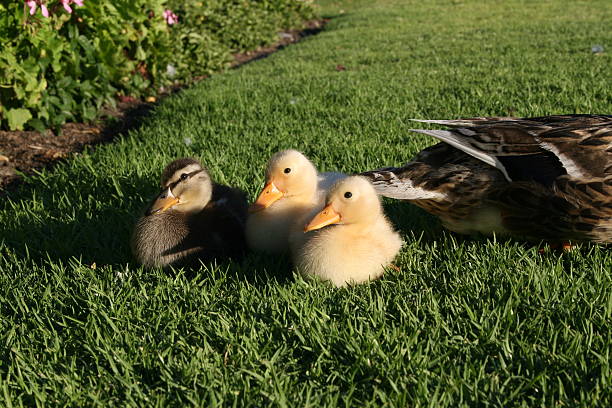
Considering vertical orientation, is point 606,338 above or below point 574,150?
below

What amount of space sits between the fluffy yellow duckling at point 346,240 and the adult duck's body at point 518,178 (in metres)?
0.33

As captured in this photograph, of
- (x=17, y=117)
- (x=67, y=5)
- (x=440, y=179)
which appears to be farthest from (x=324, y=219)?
(x=17, y=117)

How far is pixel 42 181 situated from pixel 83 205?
87 centimetres

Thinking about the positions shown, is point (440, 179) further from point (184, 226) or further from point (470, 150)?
point (184, 226)

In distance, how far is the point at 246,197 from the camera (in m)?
3.87

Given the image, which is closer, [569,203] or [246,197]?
[569,203]

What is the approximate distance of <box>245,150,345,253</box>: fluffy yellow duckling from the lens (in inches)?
128

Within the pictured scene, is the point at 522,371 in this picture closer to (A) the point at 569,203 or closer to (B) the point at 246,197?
(A) the point at 569,203

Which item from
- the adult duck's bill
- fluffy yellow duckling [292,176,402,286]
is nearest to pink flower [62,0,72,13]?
the adult duck's bill

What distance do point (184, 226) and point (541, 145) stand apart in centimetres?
189

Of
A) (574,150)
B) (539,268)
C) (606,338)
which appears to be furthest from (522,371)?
(574,150)

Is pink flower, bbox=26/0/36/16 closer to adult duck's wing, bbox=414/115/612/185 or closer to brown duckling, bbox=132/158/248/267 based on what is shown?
brown duckling, bbox=132/158/248/267

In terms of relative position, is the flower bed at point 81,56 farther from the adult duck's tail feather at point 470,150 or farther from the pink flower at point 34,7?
the adult duck's tail feather at point 470,150

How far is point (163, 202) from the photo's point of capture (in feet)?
10.5
